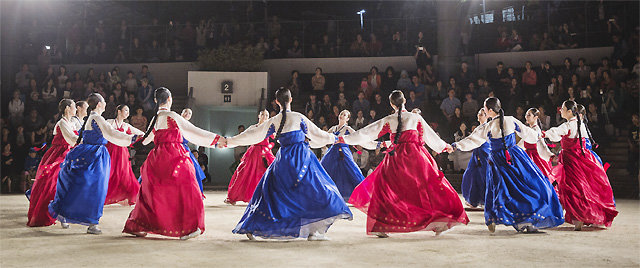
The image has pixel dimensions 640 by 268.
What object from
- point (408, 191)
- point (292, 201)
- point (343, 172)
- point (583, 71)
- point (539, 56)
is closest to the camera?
point (292, 201)

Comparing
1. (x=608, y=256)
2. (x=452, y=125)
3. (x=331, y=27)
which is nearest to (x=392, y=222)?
(x=608, y=256)

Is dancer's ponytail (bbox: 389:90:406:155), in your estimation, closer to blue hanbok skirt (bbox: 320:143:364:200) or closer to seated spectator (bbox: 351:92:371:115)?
blue hanbok skirt (bbox: 320:143:364:200)

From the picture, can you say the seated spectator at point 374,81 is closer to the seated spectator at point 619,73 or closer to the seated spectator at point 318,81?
the seated spectator at point 318,81

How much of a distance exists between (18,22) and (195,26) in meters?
4.73

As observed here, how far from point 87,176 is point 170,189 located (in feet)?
3.90

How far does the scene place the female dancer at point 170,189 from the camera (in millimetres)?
5957

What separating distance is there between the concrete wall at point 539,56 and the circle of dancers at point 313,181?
8849 millimetres

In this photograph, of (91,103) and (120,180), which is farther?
(120,180)

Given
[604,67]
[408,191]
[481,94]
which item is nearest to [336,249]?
[408,191]

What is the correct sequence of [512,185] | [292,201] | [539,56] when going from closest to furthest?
[292,201] → [512,185] → [539,56]

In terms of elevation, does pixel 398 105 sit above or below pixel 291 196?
above

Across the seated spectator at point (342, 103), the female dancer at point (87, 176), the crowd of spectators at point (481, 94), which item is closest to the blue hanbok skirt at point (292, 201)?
the female dancer at point (87, 176)

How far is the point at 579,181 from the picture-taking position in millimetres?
7062

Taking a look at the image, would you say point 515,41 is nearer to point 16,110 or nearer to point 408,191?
point 408,191
